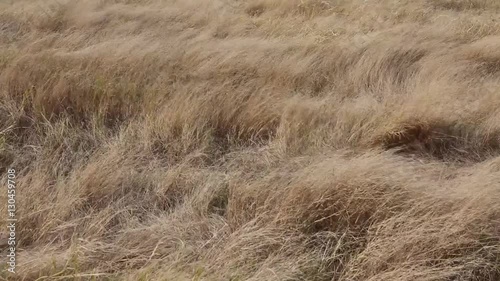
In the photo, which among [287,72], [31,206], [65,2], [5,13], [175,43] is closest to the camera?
[31,206]

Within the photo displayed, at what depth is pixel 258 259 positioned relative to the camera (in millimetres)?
2176

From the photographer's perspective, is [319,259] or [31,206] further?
[31,206]

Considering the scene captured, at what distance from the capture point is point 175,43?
16.2 ft

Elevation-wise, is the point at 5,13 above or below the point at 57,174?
above

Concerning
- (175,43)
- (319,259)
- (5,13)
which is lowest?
(319,259)

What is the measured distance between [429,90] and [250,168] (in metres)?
1.63

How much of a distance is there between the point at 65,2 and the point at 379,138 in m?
5.05

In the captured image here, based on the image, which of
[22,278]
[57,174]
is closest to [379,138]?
[57,174]

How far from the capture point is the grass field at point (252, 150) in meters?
2.18

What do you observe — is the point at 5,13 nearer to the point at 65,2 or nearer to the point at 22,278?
the point at 65,2

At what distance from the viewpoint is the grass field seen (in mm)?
2180

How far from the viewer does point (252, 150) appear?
317 centimetres

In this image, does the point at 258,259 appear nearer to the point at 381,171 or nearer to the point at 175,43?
the point at 381,171

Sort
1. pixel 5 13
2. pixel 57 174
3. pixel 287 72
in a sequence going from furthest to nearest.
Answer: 1. pixel 5 13
2. pixel 287 72
3. pixel 57 174
